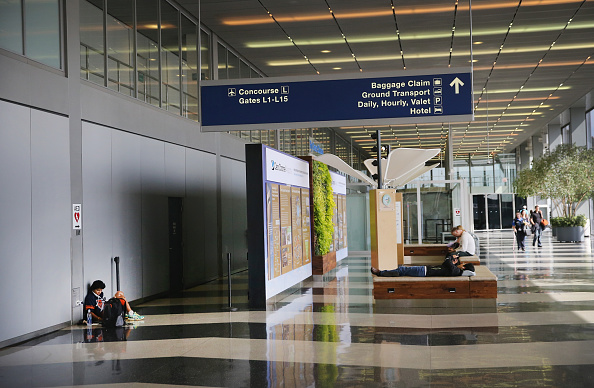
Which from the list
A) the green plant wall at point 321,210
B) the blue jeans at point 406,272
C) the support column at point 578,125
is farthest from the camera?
the support column at point 578,125

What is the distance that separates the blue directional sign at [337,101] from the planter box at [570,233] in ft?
73.1

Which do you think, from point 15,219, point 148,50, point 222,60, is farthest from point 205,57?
point 15,219

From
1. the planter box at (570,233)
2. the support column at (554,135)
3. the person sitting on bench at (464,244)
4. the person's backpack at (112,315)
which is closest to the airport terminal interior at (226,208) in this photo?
the person's backpack at (112,315)

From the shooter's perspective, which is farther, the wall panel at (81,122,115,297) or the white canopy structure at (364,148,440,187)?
the white canopy structure at (364,148,440,187)

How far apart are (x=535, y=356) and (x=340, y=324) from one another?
10.2 ft

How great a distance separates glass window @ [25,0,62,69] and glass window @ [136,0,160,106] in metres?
3.17

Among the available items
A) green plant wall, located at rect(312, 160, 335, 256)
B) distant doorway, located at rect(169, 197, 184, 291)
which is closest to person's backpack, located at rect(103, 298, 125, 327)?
distant doorway, located at rect(169, 197, 184, 291)

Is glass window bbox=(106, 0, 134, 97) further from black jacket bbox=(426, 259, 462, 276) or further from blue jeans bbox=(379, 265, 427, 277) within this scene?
black jacket bbox=(426, 259, 462, 276)

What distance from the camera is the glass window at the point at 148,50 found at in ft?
44.1

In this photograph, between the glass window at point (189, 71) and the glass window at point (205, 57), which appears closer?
the glass window at point (189, 71)

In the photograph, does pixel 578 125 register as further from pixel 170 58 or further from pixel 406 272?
pixel 406 272

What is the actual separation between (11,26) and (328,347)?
20.8ft

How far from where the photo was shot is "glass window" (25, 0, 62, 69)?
9.60 m

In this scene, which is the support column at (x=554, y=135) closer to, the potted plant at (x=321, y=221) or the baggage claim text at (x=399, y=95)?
the potted plant at (x=321, y=221)
